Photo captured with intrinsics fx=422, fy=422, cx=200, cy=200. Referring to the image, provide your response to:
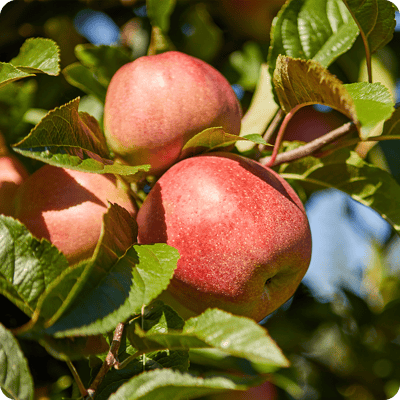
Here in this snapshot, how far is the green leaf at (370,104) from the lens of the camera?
610 millimetres

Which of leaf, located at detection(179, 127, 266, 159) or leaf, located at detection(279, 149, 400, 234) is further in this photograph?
leaf, located at detection(279, 149, 400, 234)

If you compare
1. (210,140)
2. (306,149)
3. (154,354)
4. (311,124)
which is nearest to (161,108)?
(210,140)

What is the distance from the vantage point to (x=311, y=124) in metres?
1.52

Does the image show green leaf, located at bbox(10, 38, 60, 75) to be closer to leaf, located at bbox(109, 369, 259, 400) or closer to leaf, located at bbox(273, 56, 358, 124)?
leaf, located at bbox(273, 56, 358, 124)

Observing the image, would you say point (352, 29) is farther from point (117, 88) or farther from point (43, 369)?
point (43, 369)

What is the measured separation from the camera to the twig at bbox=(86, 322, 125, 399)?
714 mm

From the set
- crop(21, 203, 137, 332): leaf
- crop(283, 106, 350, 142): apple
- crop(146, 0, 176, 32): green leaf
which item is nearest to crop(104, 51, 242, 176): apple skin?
crop(21, 203, 137, 332): leaf

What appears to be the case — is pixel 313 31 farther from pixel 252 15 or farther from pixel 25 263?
pixel 25 263

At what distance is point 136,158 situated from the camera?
3.04 feet

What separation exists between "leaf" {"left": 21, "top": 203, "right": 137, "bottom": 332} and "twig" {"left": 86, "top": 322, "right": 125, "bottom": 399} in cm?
16

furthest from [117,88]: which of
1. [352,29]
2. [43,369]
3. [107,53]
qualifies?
[43,369]

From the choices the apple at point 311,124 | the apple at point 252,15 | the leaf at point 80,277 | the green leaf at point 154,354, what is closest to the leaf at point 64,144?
the leaf at point 80,277

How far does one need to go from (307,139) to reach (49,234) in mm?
979

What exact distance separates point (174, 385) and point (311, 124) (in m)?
1.19
